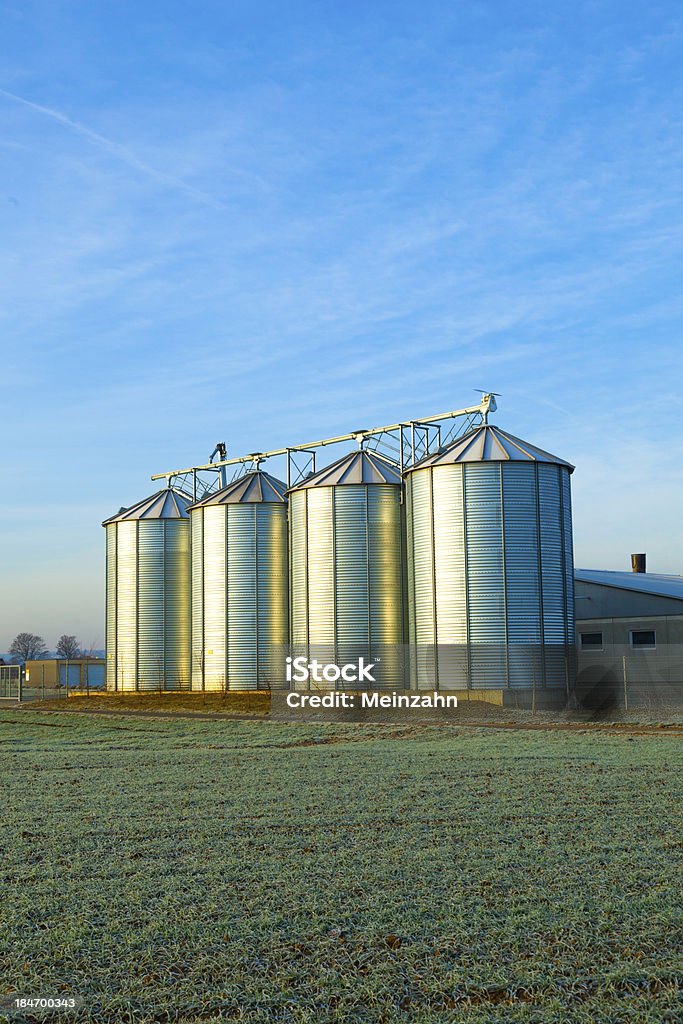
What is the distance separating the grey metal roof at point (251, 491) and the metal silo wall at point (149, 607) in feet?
14.6

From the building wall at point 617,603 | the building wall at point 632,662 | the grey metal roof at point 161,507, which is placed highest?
the grey metal roof at point 161,507

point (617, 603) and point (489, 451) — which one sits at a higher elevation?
point (489, 451)

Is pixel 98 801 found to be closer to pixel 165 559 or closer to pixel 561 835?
pixel 561 835

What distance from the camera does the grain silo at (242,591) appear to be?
50.3 meters

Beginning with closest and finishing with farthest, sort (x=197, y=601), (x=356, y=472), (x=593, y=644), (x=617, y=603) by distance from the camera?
(x=356, y=472)
(x=197, y=601)
(x=593, y=644)
(x=617, y=603)

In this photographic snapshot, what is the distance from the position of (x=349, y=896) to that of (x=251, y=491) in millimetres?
45449

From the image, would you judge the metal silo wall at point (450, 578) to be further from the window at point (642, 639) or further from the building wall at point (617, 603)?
the building wall at point (617, 603)

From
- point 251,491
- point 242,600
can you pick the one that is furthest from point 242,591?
point 251,491

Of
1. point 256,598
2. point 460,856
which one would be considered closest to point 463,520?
point 256,598

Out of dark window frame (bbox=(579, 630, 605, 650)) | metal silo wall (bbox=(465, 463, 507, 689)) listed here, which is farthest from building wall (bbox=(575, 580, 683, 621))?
metal silo wall (bbox=(465, 463, 507, 689))

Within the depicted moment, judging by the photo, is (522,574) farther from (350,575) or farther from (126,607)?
(126,607)

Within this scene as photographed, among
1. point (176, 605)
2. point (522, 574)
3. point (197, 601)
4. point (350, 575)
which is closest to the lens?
point (522, 574)

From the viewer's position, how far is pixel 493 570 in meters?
40.7

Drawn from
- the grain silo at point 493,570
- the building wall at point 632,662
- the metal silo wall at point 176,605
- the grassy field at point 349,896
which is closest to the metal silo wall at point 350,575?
the grain silo at point 493,570
